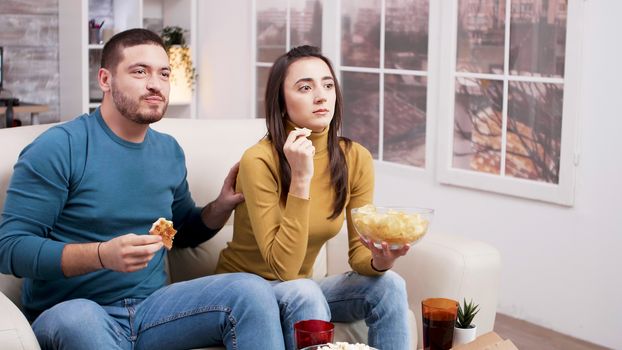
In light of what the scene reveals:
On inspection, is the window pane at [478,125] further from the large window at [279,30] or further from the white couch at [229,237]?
the white couch at [229,237]

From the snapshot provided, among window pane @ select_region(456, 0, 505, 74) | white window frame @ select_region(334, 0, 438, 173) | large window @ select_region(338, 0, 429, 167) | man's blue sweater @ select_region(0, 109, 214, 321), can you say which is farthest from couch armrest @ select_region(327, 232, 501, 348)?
large window @ select_region(338, 0, 429, 167)

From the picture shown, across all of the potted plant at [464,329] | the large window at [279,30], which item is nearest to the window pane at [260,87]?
the large window at [279,30]

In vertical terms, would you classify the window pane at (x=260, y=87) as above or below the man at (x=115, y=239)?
above

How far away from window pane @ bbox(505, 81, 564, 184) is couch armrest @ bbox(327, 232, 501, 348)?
4.23ft

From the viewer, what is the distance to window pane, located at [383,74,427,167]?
4.49 metres

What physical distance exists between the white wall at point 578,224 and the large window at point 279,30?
106 centimetres

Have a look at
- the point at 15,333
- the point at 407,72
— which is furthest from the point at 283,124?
the point at 407,72

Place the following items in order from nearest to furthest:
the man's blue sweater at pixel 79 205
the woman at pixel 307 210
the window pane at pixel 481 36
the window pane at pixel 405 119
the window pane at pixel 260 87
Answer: the man's blue sweater at pixel 79 205
the woman at pixel 307 210
the window pane at pixel 481 36
the window pane at pixel 405 119
the window pane at pixel 260 87

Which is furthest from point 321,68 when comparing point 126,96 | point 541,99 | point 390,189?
point 390,189

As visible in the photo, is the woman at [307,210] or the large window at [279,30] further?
the large window at [279,30]

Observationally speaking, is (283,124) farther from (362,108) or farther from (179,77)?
(179,77)

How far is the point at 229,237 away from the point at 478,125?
1.69m

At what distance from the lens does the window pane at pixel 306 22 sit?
199 inches

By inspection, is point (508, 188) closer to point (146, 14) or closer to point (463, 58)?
point (463, 58)
